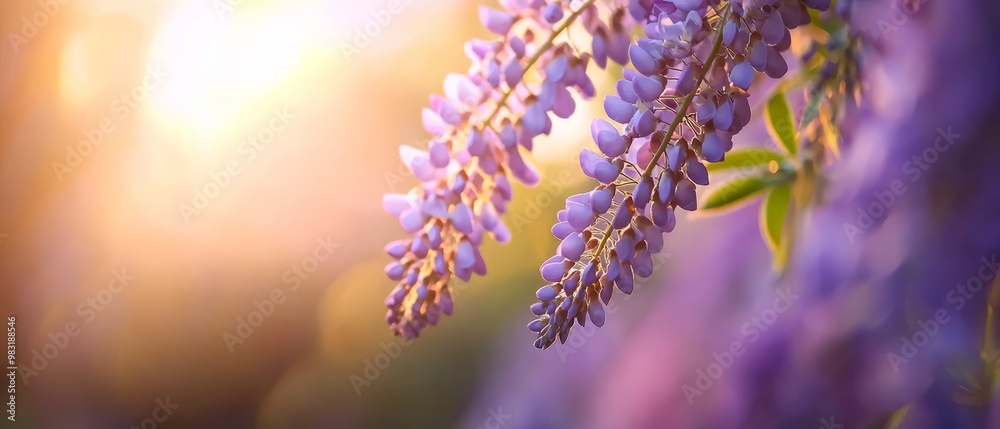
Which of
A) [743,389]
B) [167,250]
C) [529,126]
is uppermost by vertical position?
[529,126]

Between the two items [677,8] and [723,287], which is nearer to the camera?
[677,8]

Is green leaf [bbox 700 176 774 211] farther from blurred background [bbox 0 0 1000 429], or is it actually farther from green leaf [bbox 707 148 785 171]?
blurred background [bbox 0 0 1000 429]

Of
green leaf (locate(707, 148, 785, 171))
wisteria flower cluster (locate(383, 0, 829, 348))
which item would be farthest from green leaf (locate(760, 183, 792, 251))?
wisteria flower cluster (locate(383, 0, 829, 348))

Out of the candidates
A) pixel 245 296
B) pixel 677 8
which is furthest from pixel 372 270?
pixel 677 8

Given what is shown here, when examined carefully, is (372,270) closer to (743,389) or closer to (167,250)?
(167,250)

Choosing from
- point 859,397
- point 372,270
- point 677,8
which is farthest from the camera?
point 372,270

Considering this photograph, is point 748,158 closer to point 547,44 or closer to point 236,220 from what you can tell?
point 547,44
